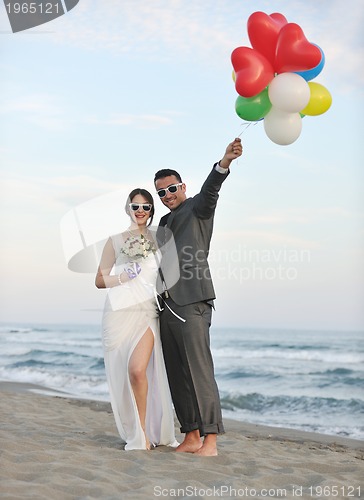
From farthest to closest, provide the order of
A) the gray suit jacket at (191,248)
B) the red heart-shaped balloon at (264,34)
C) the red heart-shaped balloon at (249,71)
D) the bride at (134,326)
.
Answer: the bride at (134,326) < the gray suit jacket at (191,248) < the red heart-shaped balloon at (264,34) < the red heart-shaped balloon at (249,71)

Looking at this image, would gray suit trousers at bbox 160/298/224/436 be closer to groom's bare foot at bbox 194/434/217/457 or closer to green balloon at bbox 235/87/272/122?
groom's bare foot at bbox 194/434/217/457

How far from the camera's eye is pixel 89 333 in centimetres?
2945

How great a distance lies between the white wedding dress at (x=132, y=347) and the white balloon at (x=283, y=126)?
1.18 m

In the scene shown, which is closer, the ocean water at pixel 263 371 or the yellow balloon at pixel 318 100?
the yellow balloon at pixel 318 100

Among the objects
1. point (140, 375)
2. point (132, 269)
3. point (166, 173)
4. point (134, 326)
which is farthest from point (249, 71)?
point (140, 375)

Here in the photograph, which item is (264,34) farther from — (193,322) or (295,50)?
(193,322)

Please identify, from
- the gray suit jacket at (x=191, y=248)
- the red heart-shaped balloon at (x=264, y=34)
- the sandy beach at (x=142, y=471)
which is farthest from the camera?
the gray suit jacket at (x=191, y=248)

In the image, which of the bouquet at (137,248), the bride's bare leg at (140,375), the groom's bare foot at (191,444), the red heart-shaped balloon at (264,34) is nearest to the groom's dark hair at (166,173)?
the bouquet at (137,248)

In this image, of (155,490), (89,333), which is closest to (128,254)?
(155,490)

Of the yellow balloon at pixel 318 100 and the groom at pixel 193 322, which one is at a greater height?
the yellow balloon at pixel 318 100

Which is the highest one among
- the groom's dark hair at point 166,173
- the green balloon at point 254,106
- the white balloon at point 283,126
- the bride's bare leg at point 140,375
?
the green balloon at point 254,106

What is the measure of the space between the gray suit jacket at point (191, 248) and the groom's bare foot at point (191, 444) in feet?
2.99

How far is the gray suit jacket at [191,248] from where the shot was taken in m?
4.31

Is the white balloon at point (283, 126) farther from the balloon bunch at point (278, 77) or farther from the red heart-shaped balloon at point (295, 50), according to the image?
the red heart-shaped balloon at point (295, 50)
